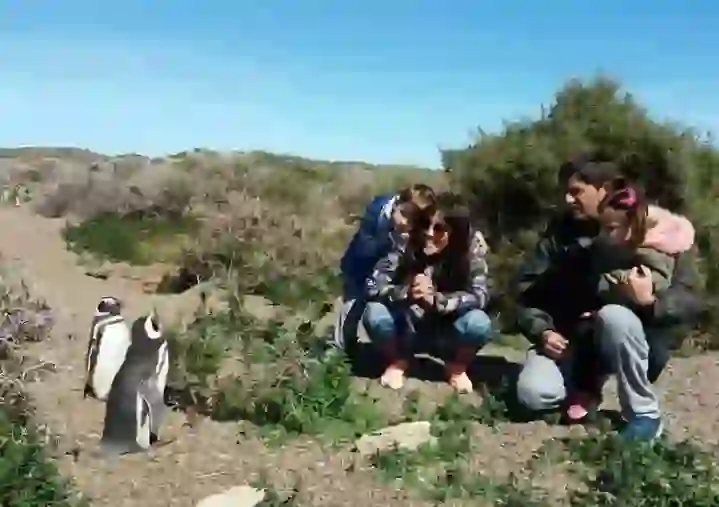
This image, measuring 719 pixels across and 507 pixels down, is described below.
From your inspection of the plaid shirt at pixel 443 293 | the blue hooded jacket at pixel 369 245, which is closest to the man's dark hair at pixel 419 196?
the blue hooded jacket at pixel 369 245

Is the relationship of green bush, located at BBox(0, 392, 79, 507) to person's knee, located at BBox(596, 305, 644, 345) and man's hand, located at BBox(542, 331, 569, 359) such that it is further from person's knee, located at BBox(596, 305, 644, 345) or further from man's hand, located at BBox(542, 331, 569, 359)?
person's knee, located at BBox(596, 305, 644, 345)

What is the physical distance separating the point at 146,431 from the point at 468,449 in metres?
1.61

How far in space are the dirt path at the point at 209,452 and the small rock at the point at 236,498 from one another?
15 centimetres

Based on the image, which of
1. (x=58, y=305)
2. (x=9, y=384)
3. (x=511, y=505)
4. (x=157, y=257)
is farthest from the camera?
(x=157, y=257)

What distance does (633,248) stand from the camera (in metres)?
5.57

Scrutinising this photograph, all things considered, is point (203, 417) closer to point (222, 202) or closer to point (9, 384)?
point (9, 384)

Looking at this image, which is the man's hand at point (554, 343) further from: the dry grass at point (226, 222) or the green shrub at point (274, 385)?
the dry grass at point (226, 222)

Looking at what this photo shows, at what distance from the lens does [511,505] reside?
4578mm

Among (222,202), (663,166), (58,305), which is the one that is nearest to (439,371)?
(663,166)

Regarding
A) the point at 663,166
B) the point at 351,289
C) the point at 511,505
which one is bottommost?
the point at 511,505

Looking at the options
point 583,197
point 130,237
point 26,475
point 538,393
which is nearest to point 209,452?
point 26,475

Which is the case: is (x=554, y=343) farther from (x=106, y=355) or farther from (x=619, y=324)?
(x=106, y=355)

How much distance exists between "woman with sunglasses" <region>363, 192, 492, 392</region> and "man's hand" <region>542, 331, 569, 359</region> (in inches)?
28.9

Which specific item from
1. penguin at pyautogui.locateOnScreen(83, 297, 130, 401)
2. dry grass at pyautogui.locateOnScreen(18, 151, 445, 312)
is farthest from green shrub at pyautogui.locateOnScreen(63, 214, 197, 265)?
penguin at pyautogui.locateOnScreen(83, 297, 130, 401)
